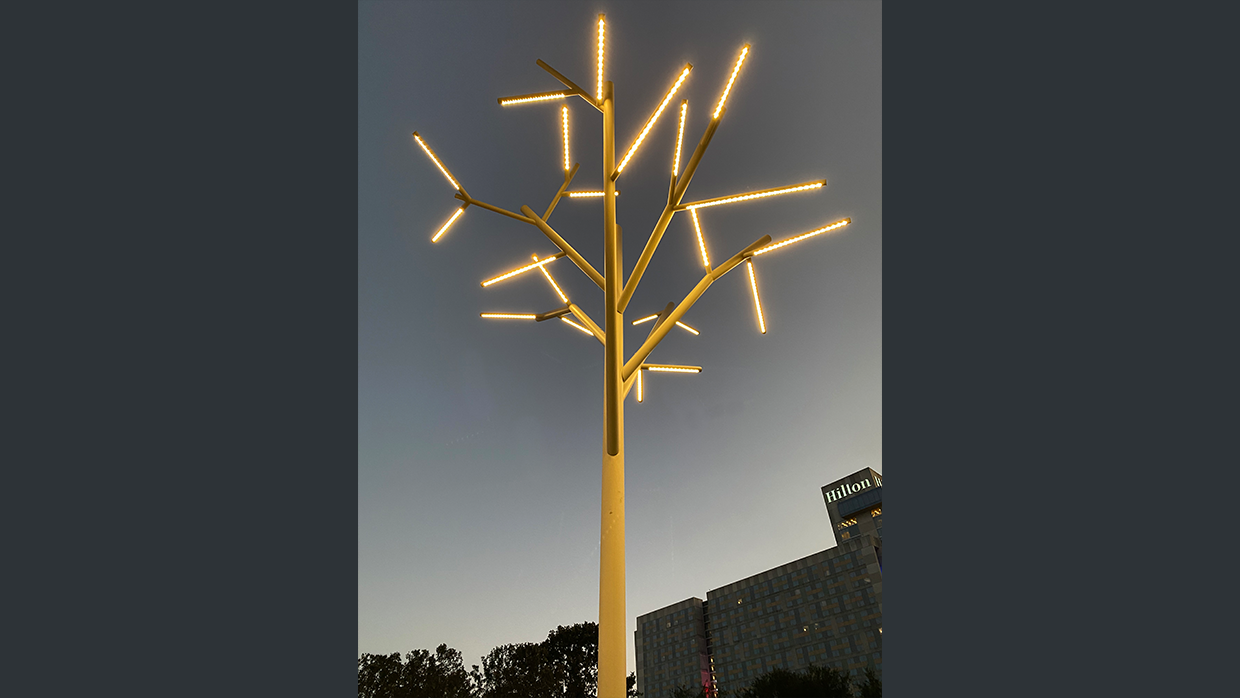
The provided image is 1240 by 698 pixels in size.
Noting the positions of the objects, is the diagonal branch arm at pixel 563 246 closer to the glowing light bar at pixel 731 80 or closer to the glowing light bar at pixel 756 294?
the glowing light bar at pixel 756 294

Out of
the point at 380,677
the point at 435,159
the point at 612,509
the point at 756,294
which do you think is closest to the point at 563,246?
the point at 435,159

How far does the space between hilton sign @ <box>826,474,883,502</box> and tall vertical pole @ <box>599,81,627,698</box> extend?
4899 cm

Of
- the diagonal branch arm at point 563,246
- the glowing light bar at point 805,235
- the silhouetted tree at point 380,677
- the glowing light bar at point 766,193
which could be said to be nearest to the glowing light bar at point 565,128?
the diagonal branch arm at point 563,246

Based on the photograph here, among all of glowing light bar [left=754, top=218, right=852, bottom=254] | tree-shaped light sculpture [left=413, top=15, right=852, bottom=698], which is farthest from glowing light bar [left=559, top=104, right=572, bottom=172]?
glowing light bar [left=754, top=218, right=852, bottom=254]

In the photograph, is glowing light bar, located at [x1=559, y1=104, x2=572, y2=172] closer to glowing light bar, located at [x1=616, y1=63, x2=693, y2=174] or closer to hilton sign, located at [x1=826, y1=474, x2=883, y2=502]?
glowing light bar, located at [x1=616, y1=63, x2=693, y2=174]

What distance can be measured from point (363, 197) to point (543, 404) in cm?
288

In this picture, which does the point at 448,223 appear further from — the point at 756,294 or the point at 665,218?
the point at 756,294

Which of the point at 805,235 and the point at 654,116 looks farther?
the point at 805,235

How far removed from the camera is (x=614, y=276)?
2605mm

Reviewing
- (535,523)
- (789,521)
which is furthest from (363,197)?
(789,521)

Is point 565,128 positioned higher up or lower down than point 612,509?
higher up

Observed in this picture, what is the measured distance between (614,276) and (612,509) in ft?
3.03

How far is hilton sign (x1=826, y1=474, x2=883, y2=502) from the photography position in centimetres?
4728

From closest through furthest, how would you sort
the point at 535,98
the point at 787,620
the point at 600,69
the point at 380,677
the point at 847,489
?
the point at 600,69, the point at 535,98, the point at 380,677, the point at 787,620, the point at 847,489
